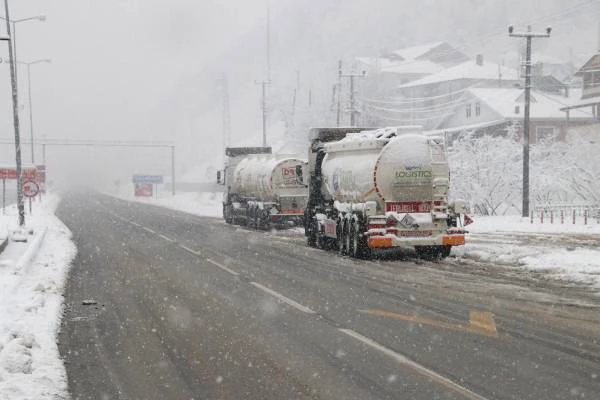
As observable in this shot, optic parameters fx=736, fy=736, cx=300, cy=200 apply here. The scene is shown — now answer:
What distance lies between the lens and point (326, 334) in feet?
29.5

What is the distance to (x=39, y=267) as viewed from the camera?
1642 cm

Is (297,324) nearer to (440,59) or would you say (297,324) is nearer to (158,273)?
(158,273)

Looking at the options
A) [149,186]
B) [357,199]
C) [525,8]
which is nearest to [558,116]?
[149,186]

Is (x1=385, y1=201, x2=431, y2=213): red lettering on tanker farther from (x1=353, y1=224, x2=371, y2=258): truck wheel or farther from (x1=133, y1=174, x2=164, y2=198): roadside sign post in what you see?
(x1=133, y1=174, x2=164, y2=198): roadside sign post

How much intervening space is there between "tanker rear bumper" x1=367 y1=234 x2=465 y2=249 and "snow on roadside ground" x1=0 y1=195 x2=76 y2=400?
23.7ft

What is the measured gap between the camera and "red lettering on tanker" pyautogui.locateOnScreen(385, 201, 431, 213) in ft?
A: 59.9

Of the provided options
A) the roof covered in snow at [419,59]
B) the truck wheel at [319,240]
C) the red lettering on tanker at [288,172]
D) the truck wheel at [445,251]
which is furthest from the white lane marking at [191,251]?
the roof covered in snow at [419,59]

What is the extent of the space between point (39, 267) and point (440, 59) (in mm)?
121967

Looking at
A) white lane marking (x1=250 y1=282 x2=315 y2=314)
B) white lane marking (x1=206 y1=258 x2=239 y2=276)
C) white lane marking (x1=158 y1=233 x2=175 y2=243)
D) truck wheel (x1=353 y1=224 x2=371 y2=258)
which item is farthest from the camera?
white lane marking (x1=158 y1=233 x2=175 y2=243)

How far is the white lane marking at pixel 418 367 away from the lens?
6395 mm

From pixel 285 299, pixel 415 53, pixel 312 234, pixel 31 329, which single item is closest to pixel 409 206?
pixel 312 234

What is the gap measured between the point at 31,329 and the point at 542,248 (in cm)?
1445

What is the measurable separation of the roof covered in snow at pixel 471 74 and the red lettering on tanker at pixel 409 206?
271 ft

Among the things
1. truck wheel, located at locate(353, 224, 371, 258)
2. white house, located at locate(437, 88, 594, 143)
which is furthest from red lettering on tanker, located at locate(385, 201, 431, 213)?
white house, located at locate(437, 88, 594, 143)
